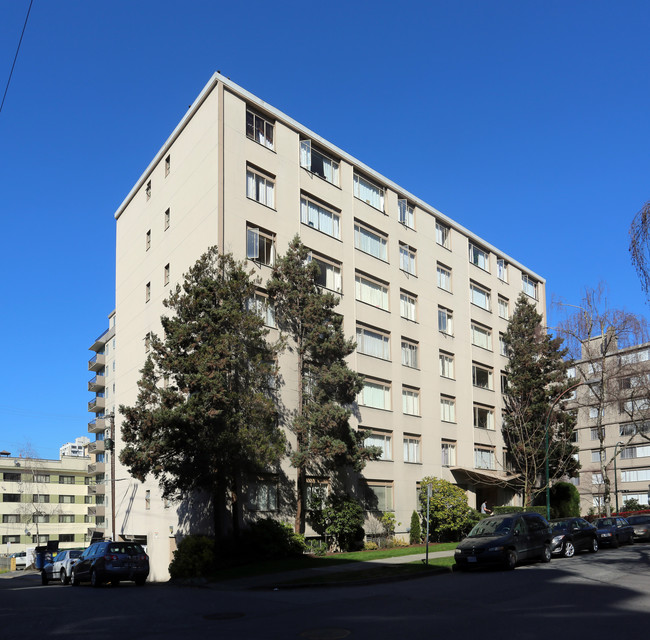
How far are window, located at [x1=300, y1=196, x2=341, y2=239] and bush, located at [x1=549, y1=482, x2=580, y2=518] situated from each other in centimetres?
2500

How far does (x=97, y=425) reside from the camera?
240 feet

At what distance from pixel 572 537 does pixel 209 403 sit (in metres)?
13.5

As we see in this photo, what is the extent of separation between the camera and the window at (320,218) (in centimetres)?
3431

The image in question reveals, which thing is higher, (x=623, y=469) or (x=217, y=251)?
(x=217, y=251)

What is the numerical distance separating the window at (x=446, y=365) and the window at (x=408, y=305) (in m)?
3.62

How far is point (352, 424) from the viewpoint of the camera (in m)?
34.3

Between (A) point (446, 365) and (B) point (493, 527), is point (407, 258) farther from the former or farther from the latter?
(B) point (493, 527)

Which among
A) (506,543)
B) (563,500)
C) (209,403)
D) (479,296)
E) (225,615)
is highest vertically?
(479,296)

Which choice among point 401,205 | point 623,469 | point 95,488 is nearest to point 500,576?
point 401,205

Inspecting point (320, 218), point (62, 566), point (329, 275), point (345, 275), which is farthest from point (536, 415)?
point (62, 566)

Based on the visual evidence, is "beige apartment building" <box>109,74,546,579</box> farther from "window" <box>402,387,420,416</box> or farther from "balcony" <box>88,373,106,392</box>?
"balcony" <box>88,373,106,392</box>

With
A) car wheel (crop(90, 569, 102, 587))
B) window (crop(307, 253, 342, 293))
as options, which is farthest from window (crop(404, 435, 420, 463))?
car wheel (crop(90, 569, 102, 587))

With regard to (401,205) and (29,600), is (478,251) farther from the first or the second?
(29,600)

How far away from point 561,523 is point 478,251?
2681cm
